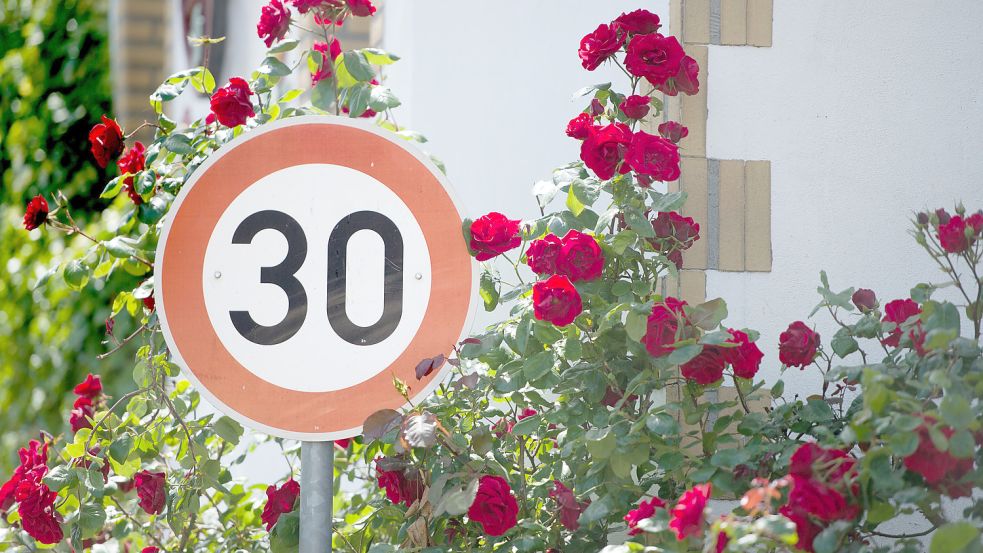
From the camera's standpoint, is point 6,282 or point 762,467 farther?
point 6,282

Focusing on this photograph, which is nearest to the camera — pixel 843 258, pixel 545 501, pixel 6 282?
pixel 545 501

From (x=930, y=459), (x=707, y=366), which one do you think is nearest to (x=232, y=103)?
(x=707, y=366)

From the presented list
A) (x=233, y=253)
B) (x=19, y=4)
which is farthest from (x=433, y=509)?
(x=19, y=4)

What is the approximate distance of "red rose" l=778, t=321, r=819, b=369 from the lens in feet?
5.67

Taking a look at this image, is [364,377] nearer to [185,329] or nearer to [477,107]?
[185,329]

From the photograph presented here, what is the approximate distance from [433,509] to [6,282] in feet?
11.4

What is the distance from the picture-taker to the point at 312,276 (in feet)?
5.51

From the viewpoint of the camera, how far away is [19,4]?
488cm

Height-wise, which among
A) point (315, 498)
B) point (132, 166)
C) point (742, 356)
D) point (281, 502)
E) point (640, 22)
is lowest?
point (281, 502)

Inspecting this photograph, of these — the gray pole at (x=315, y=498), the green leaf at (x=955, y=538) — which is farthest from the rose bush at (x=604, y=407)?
the gray pole at (x=315, y=498)

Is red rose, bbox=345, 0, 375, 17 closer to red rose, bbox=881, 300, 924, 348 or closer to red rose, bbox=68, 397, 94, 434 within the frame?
red rose, bbox=68, 397, 94, 434

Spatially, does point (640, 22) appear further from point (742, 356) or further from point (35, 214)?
point (35, 214)

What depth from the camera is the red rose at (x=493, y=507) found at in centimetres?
159

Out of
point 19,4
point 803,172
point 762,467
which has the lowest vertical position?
point 762,467
